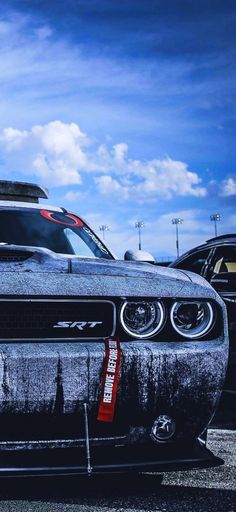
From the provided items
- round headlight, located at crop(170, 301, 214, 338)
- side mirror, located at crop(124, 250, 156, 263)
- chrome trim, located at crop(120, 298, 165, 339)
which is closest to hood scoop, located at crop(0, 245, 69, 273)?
chrome trim, located at crop(120, 298, 165, 339)

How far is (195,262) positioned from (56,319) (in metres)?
3.95

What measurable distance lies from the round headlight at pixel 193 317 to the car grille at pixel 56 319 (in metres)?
0.33

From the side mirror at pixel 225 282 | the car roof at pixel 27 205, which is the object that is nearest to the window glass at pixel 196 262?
the side mirror at pixel 225 282

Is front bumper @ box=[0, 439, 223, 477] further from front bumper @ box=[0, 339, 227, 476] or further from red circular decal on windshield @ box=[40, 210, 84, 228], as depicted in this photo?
red circular decal on windshield @ box=[40, 210, 84, 228]

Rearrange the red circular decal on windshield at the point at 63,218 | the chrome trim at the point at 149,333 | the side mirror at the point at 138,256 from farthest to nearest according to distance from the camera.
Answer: the red circular decal on windshield at the point at 63,218 → the side mirror at the point at 138,256 → the chrome trim at the point at 149,333

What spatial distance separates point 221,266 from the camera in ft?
21.4

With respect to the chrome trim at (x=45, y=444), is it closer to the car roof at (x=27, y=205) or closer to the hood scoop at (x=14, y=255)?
the hood scoop at (x=14, y=255)

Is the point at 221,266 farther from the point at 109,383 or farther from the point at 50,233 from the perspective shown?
the point at 109,383

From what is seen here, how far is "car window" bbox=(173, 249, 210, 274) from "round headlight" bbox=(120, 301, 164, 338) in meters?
3.54

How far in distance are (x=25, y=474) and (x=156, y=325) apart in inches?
32.3

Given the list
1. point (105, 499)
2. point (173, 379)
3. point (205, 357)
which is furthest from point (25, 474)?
point (205, 357)

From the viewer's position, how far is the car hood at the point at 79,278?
2.69 metres

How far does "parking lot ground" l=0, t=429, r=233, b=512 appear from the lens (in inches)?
108

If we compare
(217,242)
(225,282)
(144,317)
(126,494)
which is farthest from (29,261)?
(217,242)
